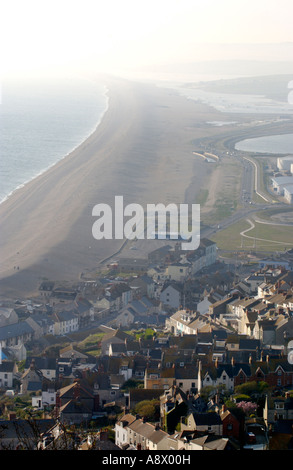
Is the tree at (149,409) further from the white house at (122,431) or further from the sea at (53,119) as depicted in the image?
the sea at (53,119)

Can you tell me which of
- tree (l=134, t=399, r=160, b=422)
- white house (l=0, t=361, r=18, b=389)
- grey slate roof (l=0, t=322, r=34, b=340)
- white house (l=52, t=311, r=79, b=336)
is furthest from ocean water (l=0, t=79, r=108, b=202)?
tree (l=134, t=399, r=160, b=422)

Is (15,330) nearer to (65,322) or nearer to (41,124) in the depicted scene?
(65,322)

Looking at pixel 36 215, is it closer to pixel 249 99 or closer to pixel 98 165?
pixel 98 165

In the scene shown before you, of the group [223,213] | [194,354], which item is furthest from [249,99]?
[194,354]

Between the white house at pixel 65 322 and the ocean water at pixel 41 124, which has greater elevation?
the ocean water at pixel 41 124

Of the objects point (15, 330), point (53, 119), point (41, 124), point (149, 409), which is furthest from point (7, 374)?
point (53, 119)

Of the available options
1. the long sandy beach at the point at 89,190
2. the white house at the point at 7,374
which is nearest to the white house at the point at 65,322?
the long sandy beach at the point at 89,190

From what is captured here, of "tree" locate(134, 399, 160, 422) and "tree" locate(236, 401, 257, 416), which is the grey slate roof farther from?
"tree" locate(236, 401, 257, 416)
